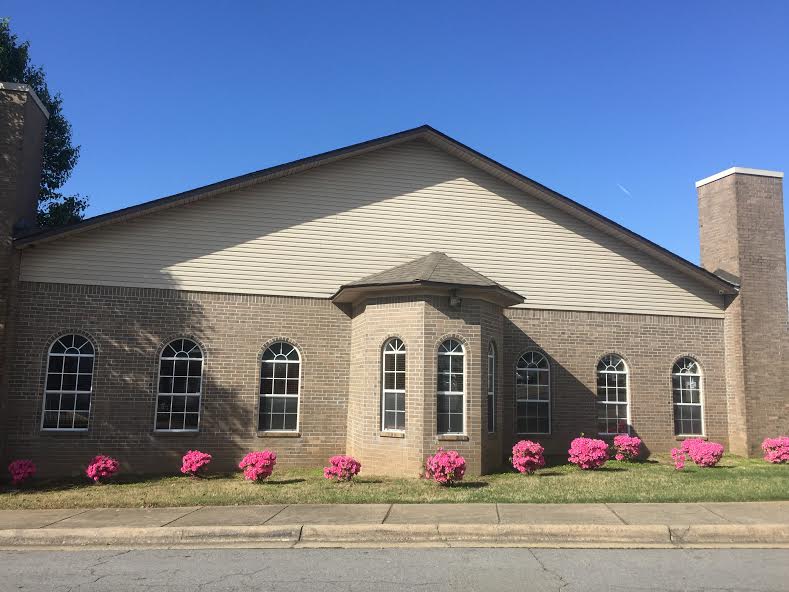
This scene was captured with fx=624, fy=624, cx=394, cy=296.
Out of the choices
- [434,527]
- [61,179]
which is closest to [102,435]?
[434,527]

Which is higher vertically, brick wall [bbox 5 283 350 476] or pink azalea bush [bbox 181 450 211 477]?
brick wall [bbox 5 283 350 476]

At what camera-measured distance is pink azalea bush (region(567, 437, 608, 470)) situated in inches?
574

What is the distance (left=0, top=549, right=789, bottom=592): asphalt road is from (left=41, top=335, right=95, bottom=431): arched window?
649 cm

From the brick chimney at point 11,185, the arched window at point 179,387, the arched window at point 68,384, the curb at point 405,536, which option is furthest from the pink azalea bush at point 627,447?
the brick chimney at point 11,185

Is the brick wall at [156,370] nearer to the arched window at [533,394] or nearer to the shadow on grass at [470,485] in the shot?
the shadow on grass at [470,485]

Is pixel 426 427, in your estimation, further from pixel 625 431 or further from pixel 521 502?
pixel 625 431

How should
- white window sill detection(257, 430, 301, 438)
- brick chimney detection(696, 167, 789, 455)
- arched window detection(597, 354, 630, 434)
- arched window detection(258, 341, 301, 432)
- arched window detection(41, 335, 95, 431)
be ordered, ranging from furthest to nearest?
brick chimney detection(696, 167, 789, 455) < arched window detection(597, 354, 630, 434) < arched window detection(258, 341, 301, 432) < white window sill detection(257, 430, 301, 438) < arched window detection(41, 335, 95, 431)

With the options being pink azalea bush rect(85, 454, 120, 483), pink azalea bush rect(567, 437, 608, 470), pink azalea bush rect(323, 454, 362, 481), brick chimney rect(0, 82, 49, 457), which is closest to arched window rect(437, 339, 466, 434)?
pink azalea bush rect(323, 454, 362, 481)

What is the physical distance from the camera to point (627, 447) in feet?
53.5

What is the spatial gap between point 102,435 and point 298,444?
4477 mm

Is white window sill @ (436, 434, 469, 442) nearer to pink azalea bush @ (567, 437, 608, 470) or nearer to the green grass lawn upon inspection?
the green grass lawn

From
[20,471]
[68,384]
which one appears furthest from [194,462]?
[68,384]

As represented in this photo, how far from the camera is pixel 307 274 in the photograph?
52.3ft

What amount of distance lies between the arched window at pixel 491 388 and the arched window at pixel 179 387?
6.95m
